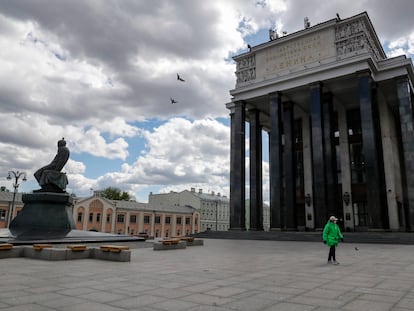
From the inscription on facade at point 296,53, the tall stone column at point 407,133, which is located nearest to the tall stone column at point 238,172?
the inscription on facade at point 296,53

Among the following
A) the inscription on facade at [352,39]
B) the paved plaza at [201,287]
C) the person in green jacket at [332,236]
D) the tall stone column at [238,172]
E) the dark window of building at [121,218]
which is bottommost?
the paved plaza at [201,287]

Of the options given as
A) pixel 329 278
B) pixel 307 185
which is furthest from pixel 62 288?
pixel 307 185

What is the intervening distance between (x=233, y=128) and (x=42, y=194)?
28022 mm

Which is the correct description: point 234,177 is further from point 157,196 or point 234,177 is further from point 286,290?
point 157,196

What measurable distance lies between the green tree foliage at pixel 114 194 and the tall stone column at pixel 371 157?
236 feet

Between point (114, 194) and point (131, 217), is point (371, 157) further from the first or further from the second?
point (114, 194)

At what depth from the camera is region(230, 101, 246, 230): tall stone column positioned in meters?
38.8

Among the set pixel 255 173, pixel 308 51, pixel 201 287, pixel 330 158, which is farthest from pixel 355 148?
pixel 201 287

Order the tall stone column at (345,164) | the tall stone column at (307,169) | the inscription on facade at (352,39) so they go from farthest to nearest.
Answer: the tall stone column at (307,169)
the tall stone column at (345,164)
the inscription on facade at (352,39)

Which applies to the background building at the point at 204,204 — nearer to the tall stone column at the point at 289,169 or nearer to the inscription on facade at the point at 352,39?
the tall stone column at the point at 289,169

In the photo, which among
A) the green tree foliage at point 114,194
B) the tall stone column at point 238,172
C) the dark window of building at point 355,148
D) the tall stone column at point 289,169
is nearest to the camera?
the tall stone column at point 289,169

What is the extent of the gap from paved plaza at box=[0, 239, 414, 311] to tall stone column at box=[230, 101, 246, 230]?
92.2ft

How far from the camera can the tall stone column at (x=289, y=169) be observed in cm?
3706

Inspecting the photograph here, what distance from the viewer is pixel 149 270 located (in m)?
9.72
